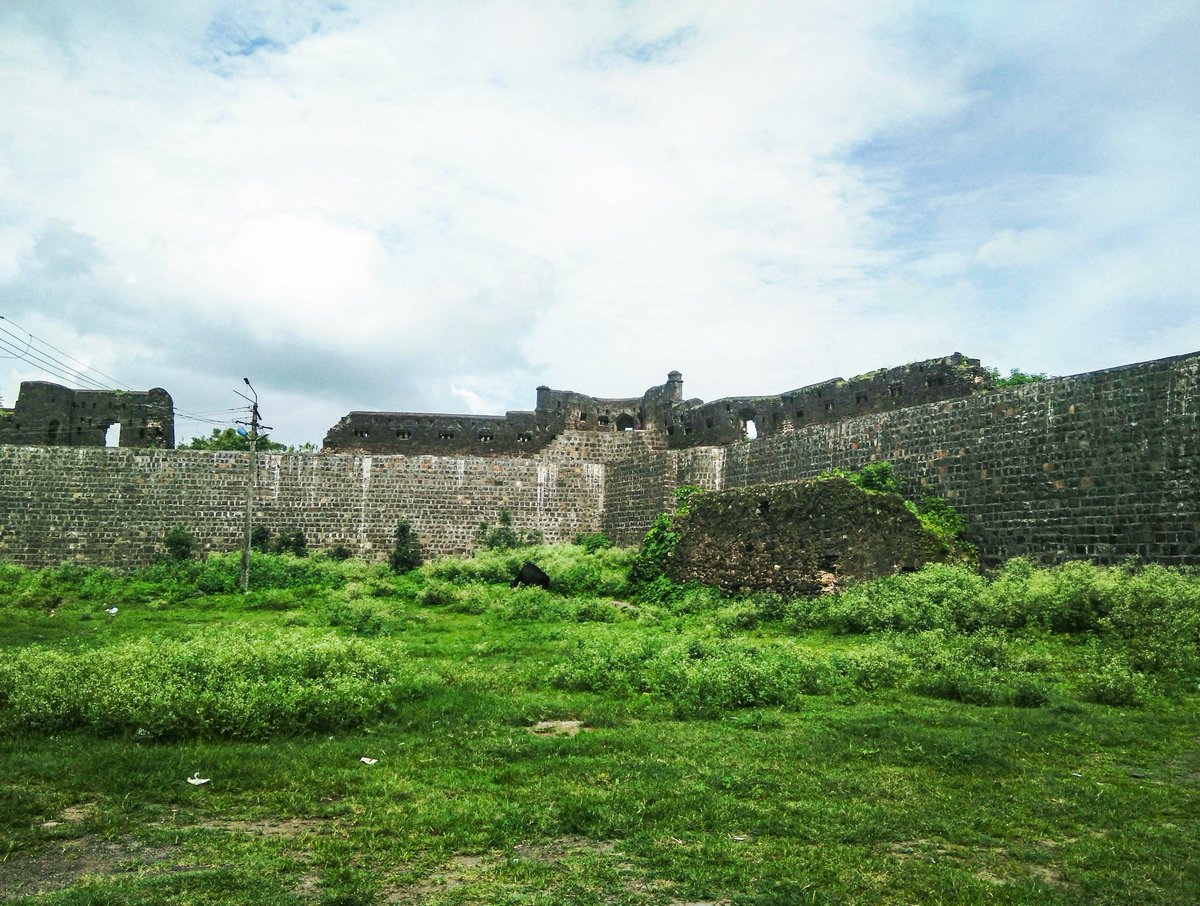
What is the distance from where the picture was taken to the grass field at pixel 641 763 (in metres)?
4.29

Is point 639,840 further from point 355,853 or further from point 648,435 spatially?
point 648,435

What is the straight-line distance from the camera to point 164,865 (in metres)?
4.32

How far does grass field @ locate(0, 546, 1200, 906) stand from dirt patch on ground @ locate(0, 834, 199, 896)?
0.06ft

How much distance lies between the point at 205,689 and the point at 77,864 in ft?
11.1

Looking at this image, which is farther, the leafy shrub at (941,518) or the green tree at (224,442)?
the green tree at (224,442)

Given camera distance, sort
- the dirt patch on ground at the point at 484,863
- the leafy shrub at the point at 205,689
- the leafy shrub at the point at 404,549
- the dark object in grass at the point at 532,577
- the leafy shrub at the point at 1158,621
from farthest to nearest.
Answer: the leafy shrub at the point at 404,549, the dark object in grass at the point at 532,577, the leafy shrub at the point at 1158,621, the leafy shrub at the point at 205,689, the dirt patch on ground at the point at 484,863

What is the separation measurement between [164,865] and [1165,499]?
14.7 metres

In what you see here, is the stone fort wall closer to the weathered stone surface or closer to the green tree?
the weathered stone surface

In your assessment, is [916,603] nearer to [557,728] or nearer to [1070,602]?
[1070,602]

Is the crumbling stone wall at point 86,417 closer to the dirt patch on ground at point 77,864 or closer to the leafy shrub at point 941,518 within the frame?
the leafy shrub at point 941,518

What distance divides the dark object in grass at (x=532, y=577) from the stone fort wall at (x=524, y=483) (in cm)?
505

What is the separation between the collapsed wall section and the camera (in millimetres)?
24297

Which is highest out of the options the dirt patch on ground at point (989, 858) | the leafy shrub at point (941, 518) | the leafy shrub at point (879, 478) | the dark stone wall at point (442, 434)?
the dark stone wall at point (442, 434)

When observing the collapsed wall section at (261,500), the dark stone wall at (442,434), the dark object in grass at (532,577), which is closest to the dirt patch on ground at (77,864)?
the dark object in grass at (532,577)
